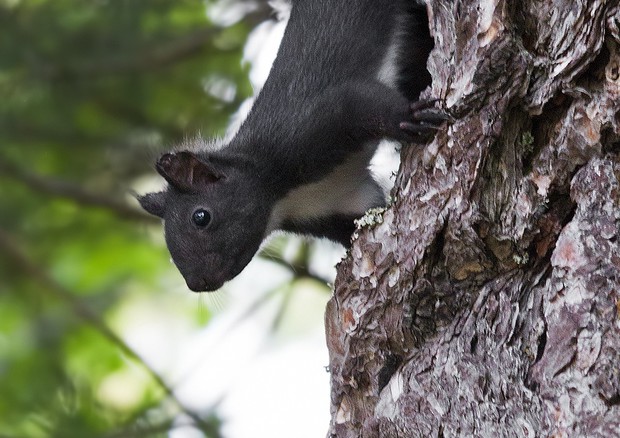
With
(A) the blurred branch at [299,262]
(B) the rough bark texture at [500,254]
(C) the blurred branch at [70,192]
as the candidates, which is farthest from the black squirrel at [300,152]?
(B) the rough bark texture at [500,254]

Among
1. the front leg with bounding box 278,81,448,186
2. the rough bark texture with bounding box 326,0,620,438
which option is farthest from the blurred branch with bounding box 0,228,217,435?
the rough bark texture with bounding box 326,0,620,438

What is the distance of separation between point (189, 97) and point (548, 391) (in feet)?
8.59

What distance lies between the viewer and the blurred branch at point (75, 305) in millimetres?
3479

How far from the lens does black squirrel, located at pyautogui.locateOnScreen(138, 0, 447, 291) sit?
2.96m

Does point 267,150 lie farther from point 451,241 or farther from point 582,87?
point 582,87

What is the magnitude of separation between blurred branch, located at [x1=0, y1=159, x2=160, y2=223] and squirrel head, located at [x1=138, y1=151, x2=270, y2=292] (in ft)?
1.81

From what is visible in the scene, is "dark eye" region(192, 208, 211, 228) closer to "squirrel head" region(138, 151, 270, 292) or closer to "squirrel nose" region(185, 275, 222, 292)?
"squirrel head" region(138, 151, 270, 292)

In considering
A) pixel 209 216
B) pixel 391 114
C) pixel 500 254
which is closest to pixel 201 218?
pixel 209 216

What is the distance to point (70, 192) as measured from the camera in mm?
3738

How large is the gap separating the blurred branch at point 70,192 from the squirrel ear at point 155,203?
0.41 meters

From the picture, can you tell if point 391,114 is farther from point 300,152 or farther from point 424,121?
point 300,152

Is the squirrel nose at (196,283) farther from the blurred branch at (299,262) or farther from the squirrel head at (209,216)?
the blurred branch at (299,262)

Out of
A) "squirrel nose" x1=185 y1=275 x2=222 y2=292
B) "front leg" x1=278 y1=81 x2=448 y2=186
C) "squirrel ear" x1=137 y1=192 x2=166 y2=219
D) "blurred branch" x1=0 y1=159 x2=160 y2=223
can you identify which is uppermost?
"blurred branch" x1=0 y1=159 x2=160 y2=223

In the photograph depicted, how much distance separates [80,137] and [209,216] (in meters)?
1.12
